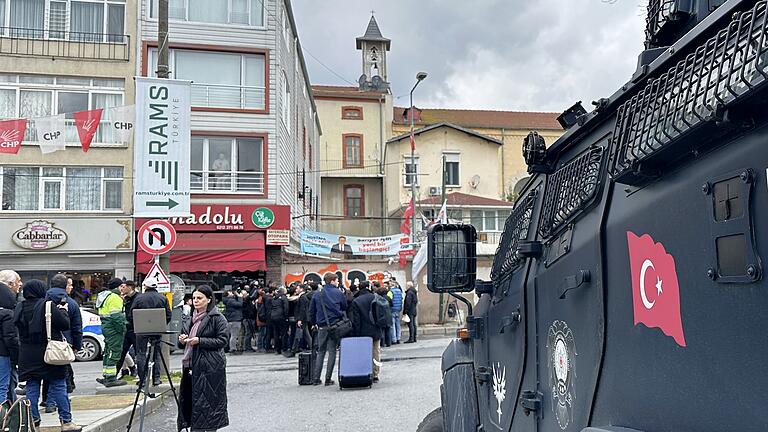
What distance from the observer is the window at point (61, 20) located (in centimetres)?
2322

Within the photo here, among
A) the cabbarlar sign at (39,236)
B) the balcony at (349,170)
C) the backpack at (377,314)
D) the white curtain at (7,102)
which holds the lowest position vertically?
the backpack at (377,314)

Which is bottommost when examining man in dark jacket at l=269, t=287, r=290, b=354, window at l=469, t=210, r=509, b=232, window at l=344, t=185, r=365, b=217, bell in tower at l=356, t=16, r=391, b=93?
man in dark jacket at l=269, t=287, r=290, b=354

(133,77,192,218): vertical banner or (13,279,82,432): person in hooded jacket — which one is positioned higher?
(133,77,192,218): vertical banner

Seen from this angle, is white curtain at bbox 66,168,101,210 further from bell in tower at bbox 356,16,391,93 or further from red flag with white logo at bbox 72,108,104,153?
bell in tower at bbox 356,16,391,93

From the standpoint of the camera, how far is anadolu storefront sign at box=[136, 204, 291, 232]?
22.2 meters

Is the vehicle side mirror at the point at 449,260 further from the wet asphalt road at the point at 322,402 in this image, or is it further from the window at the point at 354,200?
the window at the point at 354,200

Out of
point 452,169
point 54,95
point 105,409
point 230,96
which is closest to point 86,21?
point 54,95

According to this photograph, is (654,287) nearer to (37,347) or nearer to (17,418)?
(17,418)

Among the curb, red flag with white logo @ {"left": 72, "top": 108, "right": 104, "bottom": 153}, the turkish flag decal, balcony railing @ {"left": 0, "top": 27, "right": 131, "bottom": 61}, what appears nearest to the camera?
the turkish flag decal

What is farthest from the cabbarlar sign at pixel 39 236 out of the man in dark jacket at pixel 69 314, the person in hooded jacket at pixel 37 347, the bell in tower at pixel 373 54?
the bell in tower at pixel 373 54

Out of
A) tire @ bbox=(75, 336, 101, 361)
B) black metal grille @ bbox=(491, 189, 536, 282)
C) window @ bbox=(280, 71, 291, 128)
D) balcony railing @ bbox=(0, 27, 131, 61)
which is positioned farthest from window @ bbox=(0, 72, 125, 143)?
black metal grille @ bbox=(491, 189, 536, 282)

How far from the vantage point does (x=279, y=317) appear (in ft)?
53.7

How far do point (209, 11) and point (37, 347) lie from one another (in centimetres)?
1872

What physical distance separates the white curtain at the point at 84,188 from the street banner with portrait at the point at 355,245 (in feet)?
23.2
